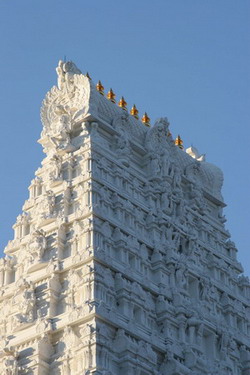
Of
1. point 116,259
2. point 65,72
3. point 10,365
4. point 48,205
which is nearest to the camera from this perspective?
point 10,365

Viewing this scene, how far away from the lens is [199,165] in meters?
78.5

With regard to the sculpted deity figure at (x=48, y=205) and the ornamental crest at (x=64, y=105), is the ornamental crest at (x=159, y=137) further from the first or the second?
the sculpted deity figure at (x=48, y=205)

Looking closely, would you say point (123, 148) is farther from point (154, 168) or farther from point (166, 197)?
point (166, 197)

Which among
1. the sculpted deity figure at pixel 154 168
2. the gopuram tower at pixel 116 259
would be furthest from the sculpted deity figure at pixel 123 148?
the sculpted deity figure at pixel 154 168

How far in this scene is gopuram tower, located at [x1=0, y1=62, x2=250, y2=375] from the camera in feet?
199

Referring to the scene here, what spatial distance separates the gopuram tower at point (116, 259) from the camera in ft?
199

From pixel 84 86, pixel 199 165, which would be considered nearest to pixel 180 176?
pixel 199 165

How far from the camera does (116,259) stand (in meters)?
64.6

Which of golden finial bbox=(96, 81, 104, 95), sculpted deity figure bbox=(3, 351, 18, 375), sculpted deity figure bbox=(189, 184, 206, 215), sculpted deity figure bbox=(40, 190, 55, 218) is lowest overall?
sculpted deity figure bbox=(3, 351, 18, 375)

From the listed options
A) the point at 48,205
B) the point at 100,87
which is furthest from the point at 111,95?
the point at 48,205

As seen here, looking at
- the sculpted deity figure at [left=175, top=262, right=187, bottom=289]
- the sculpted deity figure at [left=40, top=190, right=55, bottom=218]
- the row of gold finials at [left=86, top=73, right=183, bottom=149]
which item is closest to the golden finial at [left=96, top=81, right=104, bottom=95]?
the row of gold finials at [left=86, top=73, right=183, bottom=149]

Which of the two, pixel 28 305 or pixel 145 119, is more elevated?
pixel 145 119

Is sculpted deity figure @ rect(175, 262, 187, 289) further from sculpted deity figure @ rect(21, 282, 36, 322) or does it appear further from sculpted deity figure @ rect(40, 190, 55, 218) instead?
sculpted deity figure @ rect(21, 282, 36, 322)

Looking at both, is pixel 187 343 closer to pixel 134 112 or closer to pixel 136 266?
pixel 136 266
